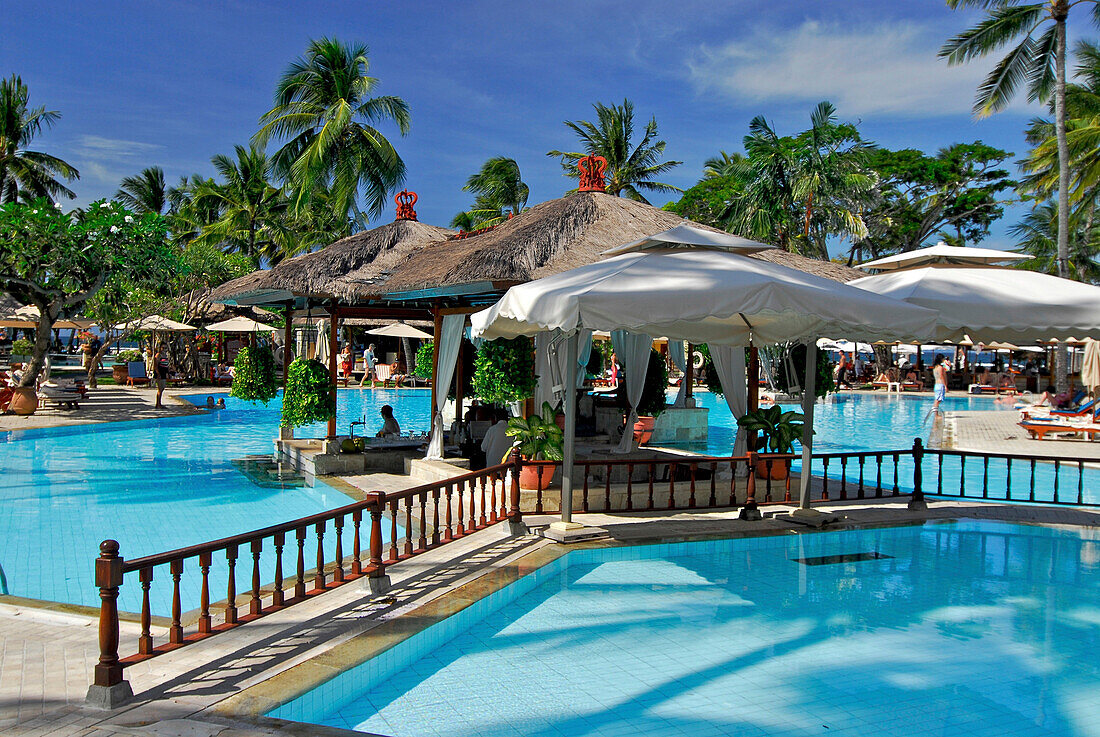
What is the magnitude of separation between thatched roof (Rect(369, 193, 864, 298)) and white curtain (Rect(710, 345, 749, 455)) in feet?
6.71

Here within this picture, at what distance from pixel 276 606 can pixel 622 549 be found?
343 centimetres

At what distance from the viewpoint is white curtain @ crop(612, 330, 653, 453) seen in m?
11.7

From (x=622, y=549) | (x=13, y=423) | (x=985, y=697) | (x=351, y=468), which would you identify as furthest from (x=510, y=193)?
(x=985, y=697)

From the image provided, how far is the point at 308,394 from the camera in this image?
12.7 metres

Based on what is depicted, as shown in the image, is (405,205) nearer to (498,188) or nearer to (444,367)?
(444,367)

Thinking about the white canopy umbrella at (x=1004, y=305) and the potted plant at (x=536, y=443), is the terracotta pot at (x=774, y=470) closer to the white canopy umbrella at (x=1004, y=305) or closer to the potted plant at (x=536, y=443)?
the white canopy umbrella at (x=1004, y=305)

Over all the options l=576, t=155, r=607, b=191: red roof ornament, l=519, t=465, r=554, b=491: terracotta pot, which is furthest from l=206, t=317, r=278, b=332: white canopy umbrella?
l=519, t=465, r=554, b=491: terracotta pot

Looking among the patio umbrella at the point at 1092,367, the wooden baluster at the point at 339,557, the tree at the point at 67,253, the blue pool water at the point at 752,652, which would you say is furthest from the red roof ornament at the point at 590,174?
the patio umbrella at the point at 1092,367

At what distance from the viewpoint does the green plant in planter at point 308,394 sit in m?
12.7

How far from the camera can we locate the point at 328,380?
12914 mm

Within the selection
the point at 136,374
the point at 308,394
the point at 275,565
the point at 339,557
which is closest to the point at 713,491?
the point at 339,557

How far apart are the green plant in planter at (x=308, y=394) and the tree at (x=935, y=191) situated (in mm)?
32861

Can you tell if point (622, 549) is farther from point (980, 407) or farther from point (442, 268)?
point (980, 407)

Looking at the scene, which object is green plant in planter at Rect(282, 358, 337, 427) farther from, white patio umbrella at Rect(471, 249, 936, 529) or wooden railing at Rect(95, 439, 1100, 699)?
white patio umbrella at Rect(471, 249, 936, 529)
